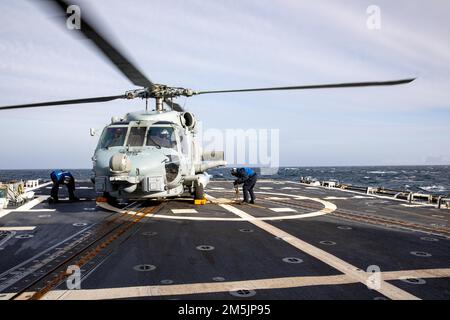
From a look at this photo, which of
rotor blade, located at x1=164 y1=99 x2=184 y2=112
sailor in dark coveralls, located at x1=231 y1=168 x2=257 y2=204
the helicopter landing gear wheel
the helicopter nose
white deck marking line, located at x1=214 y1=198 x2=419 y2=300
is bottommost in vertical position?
white deck marking line, located at x1=214 y1=198 x2=419 y2=300

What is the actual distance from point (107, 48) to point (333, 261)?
19.8ft

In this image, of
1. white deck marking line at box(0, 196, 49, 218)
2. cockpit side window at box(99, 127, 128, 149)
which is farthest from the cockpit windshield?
white deck marking line at box(0, 196, 49, 218)

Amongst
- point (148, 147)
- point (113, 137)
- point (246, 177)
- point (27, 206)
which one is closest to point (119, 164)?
point (148, 147)

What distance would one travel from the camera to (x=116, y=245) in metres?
7.40

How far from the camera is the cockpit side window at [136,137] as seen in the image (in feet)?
41.2

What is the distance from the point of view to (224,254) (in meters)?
6.82

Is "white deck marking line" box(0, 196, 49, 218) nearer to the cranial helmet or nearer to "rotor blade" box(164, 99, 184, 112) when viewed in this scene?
the cranial helmet

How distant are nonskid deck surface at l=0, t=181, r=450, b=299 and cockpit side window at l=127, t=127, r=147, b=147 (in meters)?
2.42

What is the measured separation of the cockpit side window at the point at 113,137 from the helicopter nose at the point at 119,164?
1.71m

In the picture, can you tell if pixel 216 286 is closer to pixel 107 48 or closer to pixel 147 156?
pixel 107 48

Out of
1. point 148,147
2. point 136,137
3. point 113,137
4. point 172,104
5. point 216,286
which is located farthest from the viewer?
point 172,104

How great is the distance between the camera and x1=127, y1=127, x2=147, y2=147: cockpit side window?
41.2 feet
